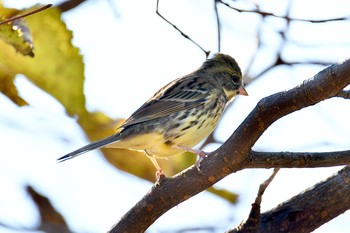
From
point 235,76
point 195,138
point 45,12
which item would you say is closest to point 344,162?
point 45,12

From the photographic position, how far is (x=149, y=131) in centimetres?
530

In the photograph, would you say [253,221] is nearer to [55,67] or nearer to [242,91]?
[55,67]

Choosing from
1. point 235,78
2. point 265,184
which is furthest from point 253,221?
point 235,78

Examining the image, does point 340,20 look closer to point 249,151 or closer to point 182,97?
point 249,151

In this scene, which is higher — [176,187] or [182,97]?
[182,97]

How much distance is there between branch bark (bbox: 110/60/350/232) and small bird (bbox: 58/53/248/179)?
703 millimetres

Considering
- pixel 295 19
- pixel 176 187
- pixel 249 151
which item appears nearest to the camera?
pixel 249 151

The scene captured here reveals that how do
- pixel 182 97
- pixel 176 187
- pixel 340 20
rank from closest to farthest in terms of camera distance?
1. pixel 176 187
2. pixel 340 20
3. pixel 182 97

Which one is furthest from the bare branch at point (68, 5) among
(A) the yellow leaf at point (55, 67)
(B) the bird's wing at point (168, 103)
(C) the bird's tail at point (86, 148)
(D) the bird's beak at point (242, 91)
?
(D) the bird's beak at point (242, 91)

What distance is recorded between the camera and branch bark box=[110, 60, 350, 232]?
314 cm

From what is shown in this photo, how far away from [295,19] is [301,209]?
115cm

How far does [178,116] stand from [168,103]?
0.24 meters

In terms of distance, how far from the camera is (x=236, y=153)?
3521 mm

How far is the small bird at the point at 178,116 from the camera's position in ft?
16.7
